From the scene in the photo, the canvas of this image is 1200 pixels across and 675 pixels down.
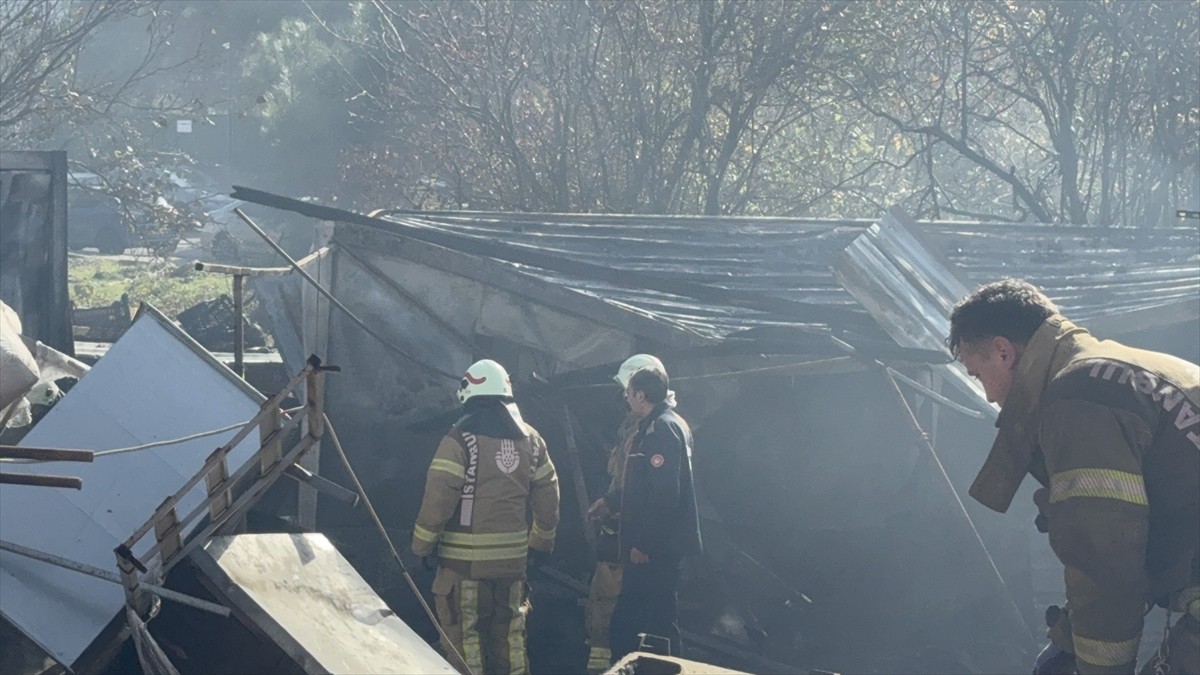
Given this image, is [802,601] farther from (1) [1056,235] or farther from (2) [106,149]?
(2) [106,149]

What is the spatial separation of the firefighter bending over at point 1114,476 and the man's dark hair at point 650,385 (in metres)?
3.23

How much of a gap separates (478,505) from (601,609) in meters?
1.22

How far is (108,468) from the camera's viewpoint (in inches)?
199

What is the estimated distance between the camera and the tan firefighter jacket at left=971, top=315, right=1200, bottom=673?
3.14 metres

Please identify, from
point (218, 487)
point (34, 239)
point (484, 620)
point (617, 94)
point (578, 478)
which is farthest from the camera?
point (617, 94)

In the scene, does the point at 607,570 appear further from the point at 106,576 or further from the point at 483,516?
the point at 106,576

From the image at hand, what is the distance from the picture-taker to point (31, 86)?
13969 millimetres

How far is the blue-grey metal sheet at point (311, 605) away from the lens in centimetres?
379

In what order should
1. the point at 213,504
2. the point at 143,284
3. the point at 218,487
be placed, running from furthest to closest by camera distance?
the point at 143,284 < the point at 213,504 < the point at 218,487

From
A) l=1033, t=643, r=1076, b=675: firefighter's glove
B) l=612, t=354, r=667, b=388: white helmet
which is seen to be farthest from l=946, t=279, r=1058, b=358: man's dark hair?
l=612, t=354, r=667, b=388: white helmet

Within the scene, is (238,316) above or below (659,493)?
above

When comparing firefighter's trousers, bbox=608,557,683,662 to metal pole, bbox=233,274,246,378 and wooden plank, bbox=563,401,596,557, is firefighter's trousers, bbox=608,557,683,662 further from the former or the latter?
metal pole, bbox=233,274,246,378

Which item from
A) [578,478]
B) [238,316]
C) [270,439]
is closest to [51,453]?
[270,439]

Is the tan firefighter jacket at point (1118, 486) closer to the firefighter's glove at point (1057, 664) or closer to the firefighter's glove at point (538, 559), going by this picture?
the firefighter's glove at point (1057, 664)
